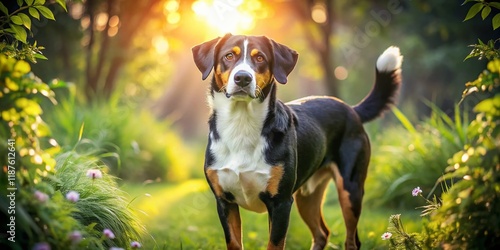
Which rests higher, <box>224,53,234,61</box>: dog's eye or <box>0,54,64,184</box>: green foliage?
<box>224,53,234,61</box>: dog's eye

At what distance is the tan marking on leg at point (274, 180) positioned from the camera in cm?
379

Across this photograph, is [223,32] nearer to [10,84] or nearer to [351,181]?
[351,181]

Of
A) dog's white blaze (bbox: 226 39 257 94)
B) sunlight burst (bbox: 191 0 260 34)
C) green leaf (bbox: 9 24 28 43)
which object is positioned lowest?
dog's white blaze (bbox: 226 39 257 94)

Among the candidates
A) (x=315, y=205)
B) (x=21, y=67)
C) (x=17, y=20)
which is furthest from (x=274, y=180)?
(x=17, y=20)

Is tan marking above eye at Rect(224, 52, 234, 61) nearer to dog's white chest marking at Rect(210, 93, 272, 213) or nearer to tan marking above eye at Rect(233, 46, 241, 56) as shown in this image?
tan marking above eye at Rect(233, 46, 241, 56)

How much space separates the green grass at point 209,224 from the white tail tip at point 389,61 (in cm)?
157

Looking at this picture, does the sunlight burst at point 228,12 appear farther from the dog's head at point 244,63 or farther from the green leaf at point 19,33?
the green leaf at point 19,33

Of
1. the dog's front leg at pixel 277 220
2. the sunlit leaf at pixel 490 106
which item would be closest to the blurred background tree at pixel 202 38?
the dog's front leg at pixel 277 220

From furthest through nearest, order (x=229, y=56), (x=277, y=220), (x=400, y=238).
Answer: (x=229, y=56) → (x=277, y=220) → (x=400, y=238)

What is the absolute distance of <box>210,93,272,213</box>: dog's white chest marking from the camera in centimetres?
380

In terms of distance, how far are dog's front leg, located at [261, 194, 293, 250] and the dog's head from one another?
742mm

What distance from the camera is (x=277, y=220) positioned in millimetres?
3807

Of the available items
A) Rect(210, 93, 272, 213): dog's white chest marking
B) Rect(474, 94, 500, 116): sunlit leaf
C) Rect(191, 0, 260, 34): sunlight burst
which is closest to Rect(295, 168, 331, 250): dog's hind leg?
Rect(210, 93, 272, 213): dog's white chest marking

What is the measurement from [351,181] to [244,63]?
153 centimetres
